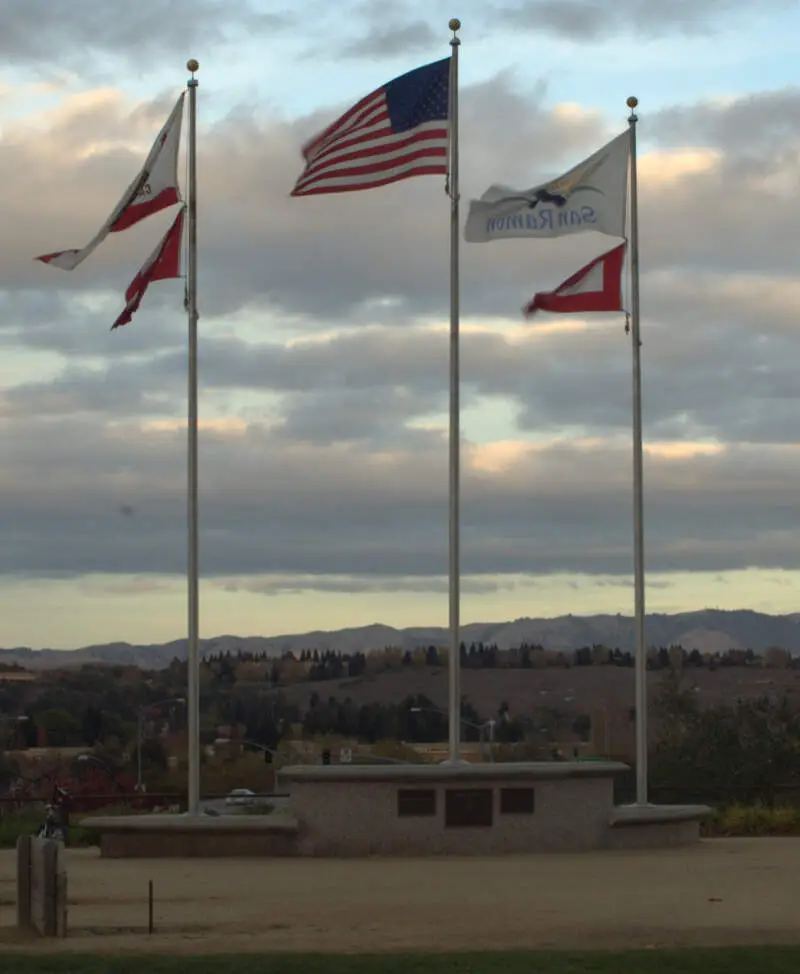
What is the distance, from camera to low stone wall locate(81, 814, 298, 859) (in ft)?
86.2

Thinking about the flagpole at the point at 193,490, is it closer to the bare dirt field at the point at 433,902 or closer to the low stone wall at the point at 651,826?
the bare dirt field at the point at 433,902

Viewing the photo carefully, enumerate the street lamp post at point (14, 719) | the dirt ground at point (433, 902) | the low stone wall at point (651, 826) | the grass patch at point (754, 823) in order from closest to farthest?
the dirt ground at point (433, 902) < the low stone wall at point (651, 826) < the grass patch at point (754, 823) < the street lamp post at point (14, 719)

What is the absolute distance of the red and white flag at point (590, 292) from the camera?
83.6 ft

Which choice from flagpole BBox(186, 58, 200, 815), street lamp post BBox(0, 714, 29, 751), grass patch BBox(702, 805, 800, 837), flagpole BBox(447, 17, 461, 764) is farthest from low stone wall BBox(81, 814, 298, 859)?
street lamp post BBox(0, 714, 29, 751)

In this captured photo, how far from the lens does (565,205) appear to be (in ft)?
85.5

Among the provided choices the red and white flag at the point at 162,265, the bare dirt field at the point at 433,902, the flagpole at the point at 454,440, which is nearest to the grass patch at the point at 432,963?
the bare dirt field at the point at 433,902

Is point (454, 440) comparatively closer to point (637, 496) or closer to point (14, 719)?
point (637, 496)

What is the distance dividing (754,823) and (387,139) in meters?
12.7

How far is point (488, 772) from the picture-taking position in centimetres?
2638

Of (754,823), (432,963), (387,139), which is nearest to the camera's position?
(432,963)

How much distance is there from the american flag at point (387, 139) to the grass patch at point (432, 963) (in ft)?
40.0

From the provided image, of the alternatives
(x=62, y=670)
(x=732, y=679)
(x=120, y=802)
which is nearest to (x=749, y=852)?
(x=120, y=802)

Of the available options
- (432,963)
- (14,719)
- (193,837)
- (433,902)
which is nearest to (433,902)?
(433,902)

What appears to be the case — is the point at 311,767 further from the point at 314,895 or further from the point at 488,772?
the point at 314,895
